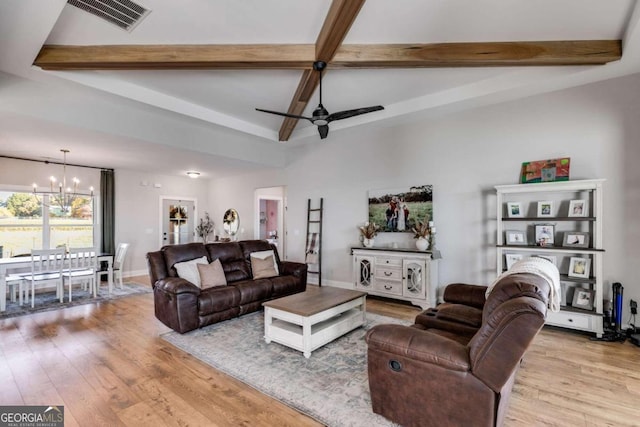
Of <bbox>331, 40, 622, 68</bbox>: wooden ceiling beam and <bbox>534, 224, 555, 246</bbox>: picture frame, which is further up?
<bbox>331, 40, 622, 68</bbox>: wooden ceiling beam

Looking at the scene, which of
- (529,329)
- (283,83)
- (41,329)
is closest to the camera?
(529,329)

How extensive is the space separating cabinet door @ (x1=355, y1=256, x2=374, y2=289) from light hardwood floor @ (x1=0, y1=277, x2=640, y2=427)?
2.42 m

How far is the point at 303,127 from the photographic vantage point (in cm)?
588

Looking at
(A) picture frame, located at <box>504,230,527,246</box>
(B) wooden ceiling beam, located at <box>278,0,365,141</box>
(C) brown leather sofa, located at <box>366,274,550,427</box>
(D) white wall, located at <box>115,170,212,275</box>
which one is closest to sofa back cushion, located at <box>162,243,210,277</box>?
(B) wooden ceiling beam, located at <box>278,0,365,141</box>

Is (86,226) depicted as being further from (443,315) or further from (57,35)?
(443,315)

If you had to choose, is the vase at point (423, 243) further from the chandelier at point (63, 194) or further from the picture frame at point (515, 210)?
the chandelier at point (63, 194)

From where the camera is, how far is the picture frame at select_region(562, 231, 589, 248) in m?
3.65

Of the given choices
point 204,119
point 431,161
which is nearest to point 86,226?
point 204,119

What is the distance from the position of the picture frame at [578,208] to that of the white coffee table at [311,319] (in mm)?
2772

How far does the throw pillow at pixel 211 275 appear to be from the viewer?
4.09 metres

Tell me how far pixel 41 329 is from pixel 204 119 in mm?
3547

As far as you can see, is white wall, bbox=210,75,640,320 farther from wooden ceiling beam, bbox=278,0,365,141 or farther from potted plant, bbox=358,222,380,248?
wooden ceiling beam, bbox=278,0,365,141

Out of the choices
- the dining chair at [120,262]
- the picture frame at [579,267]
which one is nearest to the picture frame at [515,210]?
the picture frame at [579,267]

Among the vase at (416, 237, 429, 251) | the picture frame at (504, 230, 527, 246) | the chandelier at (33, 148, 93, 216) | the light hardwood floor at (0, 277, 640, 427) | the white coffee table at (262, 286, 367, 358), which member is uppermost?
the chandelier at (33, 148, 93, 216)
